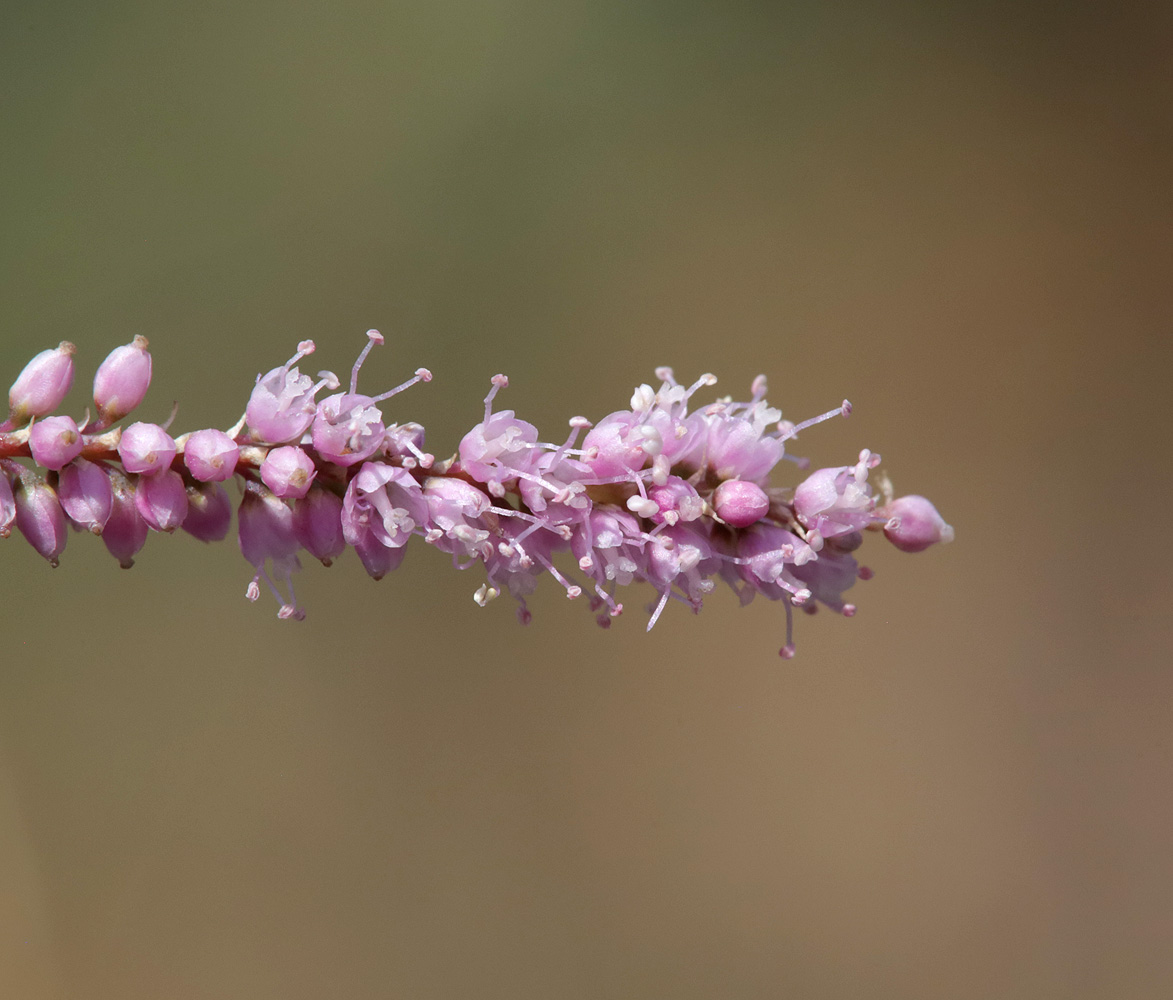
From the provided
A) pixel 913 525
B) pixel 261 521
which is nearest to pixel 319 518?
pixel 261 521

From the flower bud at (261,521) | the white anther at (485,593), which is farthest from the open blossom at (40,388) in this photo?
the white anther at (485,593)

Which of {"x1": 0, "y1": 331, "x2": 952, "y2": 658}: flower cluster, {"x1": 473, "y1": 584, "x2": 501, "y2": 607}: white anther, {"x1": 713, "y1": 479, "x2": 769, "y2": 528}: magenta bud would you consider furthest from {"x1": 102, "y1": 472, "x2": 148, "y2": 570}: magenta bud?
{"x1": 713, "y1": 479, "x2": 769, "y2": 528}: magenta bud

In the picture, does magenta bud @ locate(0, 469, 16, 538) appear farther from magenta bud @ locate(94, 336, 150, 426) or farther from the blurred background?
the blurred background

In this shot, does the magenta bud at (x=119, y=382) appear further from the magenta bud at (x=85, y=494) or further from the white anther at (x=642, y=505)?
the white anther at (x=642, y=505)

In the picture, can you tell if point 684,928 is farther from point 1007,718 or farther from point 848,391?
point 848,391

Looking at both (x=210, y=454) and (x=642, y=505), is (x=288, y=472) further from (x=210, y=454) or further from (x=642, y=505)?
(x=642, y=505)

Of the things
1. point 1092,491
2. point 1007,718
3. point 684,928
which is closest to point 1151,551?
point 1092,491
